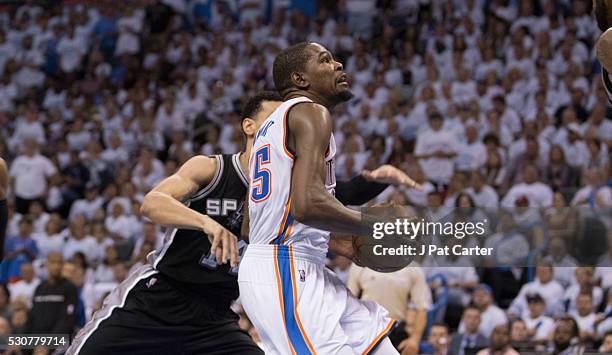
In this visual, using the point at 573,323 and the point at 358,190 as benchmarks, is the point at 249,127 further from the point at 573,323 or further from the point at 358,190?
the point at 573,323

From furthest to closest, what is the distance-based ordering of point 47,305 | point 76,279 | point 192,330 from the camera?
point 76,279 < point 47,305 < point 192,330

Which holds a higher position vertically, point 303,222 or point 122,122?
point 122,122

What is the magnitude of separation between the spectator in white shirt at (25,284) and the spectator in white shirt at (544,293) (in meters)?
5.12

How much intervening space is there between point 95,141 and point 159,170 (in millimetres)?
1518

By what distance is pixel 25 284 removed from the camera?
1065 centimetres

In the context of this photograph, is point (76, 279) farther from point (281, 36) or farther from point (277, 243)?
point (281, 36)

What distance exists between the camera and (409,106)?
46.5 ft

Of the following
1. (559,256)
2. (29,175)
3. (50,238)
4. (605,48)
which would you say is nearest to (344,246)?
(605,48)

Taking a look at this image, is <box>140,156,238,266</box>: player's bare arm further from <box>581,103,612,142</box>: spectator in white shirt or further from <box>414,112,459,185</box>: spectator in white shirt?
<box>581,103,612,142</box>: spectator in white shirt

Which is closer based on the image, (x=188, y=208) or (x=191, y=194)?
(x=188, y=208)

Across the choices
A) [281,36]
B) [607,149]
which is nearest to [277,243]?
[607,149]

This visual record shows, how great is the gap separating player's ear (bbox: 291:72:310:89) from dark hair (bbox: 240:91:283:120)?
926 millimetres

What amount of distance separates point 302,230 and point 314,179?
0.31m

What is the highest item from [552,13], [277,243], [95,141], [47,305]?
[552,13]
